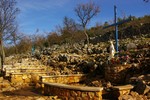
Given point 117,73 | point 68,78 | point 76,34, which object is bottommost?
point 68,78

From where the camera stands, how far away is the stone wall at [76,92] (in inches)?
291

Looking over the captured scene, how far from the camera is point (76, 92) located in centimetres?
768

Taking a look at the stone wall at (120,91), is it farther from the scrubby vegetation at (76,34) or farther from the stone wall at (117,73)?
the scrubby vegetation at (76,34)

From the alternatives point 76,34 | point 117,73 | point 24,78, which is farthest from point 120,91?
point 76,34

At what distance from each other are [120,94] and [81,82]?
180 inches

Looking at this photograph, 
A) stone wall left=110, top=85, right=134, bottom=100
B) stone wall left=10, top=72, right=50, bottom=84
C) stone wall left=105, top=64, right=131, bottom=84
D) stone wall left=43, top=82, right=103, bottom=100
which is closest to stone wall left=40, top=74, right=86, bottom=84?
stone wall left=10, top=72, right=50, bottom=84

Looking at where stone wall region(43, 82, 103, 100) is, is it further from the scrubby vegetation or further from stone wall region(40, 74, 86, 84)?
the scrubby vegetation

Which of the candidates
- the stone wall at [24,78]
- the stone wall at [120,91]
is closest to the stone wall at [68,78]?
the stone wall at [24,78]

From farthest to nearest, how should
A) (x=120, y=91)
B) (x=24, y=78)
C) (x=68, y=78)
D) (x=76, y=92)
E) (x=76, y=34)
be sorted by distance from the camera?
1. (x=76, y=34)
2. (x=24, y=78)
3. (x=68, y=78)
4. (x=76, y=92)
5. (x=120, y=91)

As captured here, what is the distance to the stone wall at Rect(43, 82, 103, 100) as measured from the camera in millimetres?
7395

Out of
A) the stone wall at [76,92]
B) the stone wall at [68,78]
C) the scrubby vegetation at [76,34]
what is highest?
the scrubby vegetation at [76,34]

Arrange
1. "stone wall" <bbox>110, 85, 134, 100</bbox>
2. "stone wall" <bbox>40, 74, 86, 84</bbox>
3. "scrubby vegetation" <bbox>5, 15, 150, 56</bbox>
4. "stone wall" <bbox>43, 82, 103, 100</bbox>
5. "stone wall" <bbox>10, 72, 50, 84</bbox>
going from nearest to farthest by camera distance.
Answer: "stone wall" <bbox>43, 82, 103, 100</bbox>
"stone wall" <bbox>110, 85, 134, 100</bbox>
"stone wall" <bbox>40, 74, 86, 84</bbox>
"stone wall" <bbox>10, 72, 50, 84</bbox>
"scrubby vegetation" <bbox>5, 15, 150, 56</bbox>

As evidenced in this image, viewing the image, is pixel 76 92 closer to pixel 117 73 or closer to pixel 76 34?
pixel 117 73

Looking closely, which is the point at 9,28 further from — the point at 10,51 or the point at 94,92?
the point at 10,51
